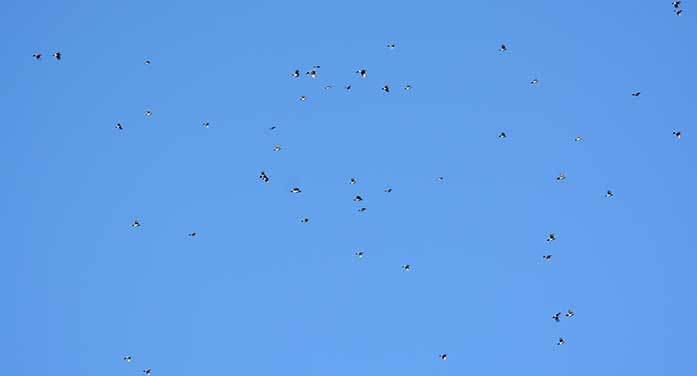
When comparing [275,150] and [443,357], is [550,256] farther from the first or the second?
[275,150]

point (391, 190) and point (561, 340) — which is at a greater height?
point (391, 190)

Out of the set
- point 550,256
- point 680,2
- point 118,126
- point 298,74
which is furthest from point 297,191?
point 680,2

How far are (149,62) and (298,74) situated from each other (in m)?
7.27

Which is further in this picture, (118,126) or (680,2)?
(118,126)

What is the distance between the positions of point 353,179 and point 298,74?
5.89 m

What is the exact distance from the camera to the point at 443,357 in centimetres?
5081

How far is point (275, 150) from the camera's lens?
50750mm

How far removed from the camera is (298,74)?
163 ft

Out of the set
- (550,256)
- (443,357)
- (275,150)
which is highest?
(275,150)

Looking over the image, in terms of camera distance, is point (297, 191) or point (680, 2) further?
point (297, 191)

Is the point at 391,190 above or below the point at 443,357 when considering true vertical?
above

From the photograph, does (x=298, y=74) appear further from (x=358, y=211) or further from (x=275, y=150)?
(x=358, y=211)

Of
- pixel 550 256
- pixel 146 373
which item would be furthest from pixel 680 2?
pixel 146 373

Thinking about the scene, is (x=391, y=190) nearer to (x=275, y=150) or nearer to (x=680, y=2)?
(x=275, y=150)
